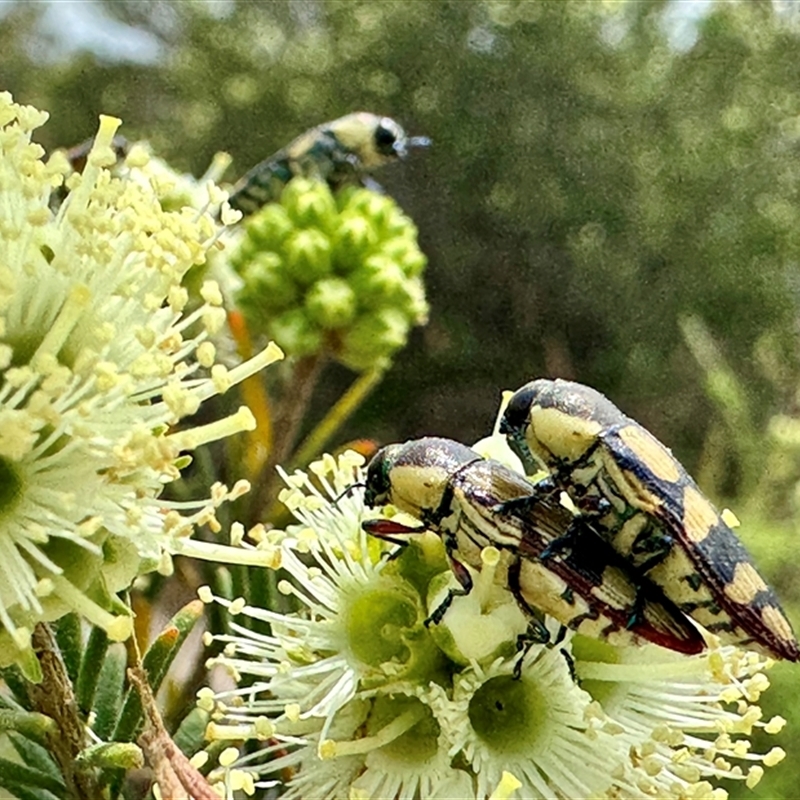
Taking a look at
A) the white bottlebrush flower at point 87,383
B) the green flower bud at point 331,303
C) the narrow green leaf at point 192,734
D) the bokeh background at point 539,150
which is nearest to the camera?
the white bottlebrush flower at point 87,383

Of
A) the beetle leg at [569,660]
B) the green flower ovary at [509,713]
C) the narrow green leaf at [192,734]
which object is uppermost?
the beetle leg at [569,660]

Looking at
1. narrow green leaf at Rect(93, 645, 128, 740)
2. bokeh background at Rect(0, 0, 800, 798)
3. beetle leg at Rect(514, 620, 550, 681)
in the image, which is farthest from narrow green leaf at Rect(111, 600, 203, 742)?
bokeh background at Rect(0, 0, 800, 798)

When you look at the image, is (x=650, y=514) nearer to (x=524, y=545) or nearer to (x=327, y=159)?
(x=524, y=545)

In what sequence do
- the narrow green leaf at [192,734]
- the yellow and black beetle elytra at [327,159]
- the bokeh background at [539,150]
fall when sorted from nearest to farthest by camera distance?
the narrow green leaf at [192,734] < the yellow and black beetle elytra at [327,159] < the bokeh background at [539,150]

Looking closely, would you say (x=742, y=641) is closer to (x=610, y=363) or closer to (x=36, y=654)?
(x=36, y=654)

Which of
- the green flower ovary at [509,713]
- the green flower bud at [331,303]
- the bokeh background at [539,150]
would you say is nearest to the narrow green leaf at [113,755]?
the green flower ovary at [509,713]

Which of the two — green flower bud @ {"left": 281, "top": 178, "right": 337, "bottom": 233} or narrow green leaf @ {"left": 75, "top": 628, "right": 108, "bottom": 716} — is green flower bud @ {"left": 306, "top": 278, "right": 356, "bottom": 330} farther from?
narrow green leaf @ {"left": 75, "top": 628, "right": 108, "bottom": 716}

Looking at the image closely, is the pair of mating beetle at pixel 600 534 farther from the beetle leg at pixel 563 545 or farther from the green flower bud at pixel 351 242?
the green flower bud at pixel 351 242
